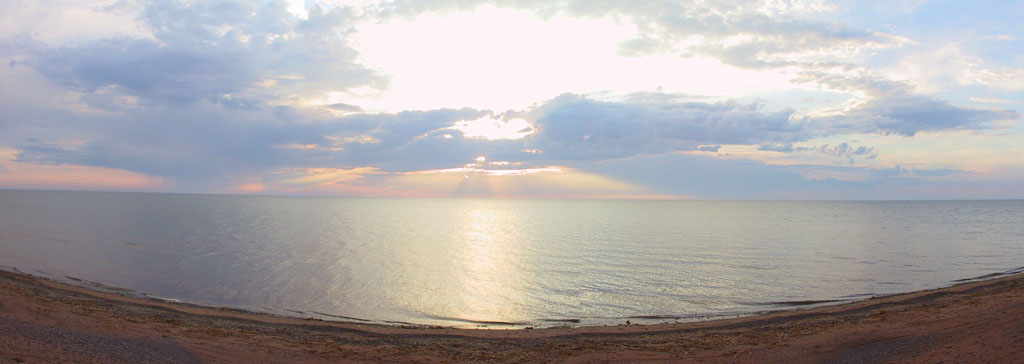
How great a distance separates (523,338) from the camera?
779 inches

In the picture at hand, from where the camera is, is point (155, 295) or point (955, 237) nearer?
point (155, 295)

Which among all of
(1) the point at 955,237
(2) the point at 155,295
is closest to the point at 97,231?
(2) the point at 155,295

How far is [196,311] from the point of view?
25266 mm

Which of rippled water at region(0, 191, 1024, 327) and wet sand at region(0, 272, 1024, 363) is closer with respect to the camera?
wet sand at region(0, 272, 1024, 363)

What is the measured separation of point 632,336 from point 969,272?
3402cm

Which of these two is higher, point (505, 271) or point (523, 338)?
point (523, 338)

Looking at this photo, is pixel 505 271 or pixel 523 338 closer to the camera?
pixel 523 338

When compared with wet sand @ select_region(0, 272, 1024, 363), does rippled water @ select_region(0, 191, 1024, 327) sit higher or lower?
lower

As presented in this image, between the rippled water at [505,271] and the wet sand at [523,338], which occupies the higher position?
the wet sand at [523,338]

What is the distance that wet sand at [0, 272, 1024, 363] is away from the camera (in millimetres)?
14484

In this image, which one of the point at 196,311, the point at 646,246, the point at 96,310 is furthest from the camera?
the point at 646,246

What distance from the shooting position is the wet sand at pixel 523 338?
1448 cm

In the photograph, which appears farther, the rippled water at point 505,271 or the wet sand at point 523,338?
the rippled water at point 505,271

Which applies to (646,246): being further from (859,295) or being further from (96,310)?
(96,310)
